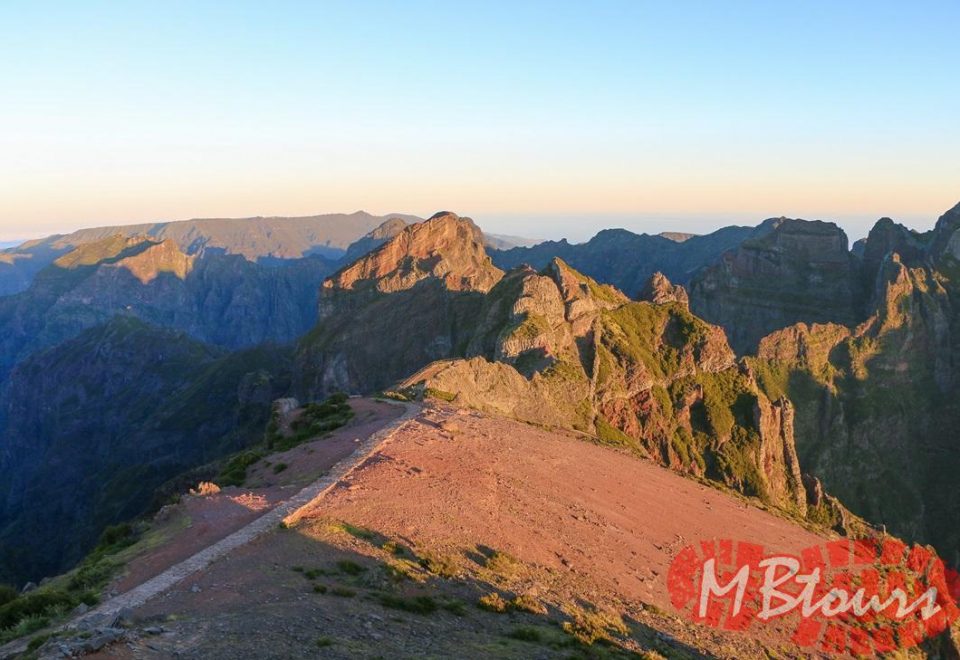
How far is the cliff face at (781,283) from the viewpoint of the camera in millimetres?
170250

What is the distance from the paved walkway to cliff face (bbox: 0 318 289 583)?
246ft

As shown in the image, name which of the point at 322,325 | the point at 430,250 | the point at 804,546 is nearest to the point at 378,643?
Answer: the point at 804,546

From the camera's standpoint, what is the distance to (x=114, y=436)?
564 feet

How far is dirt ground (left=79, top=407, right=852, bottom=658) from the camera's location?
703 inches

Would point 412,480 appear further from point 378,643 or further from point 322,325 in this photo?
point 322,325

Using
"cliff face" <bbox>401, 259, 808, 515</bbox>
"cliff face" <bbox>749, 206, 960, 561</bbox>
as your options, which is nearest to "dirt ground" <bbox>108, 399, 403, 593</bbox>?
"cliff face" <bbox>401, 259, 808, 515</bbox>

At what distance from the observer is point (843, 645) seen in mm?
33750

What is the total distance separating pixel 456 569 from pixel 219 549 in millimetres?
7884

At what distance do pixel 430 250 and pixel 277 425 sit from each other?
286ft

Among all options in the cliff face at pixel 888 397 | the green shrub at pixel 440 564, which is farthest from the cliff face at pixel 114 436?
the cliff face at pixel 888 397

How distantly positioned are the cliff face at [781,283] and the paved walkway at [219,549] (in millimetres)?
154241

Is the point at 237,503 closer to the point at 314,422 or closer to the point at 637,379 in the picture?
the point at 314,422

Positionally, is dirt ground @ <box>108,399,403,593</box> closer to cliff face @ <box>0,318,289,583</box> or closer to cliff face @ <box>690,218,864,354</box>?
cliff face @ <box>0,318,289,583</box>

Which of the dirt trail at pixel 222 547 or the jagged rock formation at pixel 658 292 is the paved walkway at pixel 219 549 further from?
the jagged rock formation at pixel 658 292
